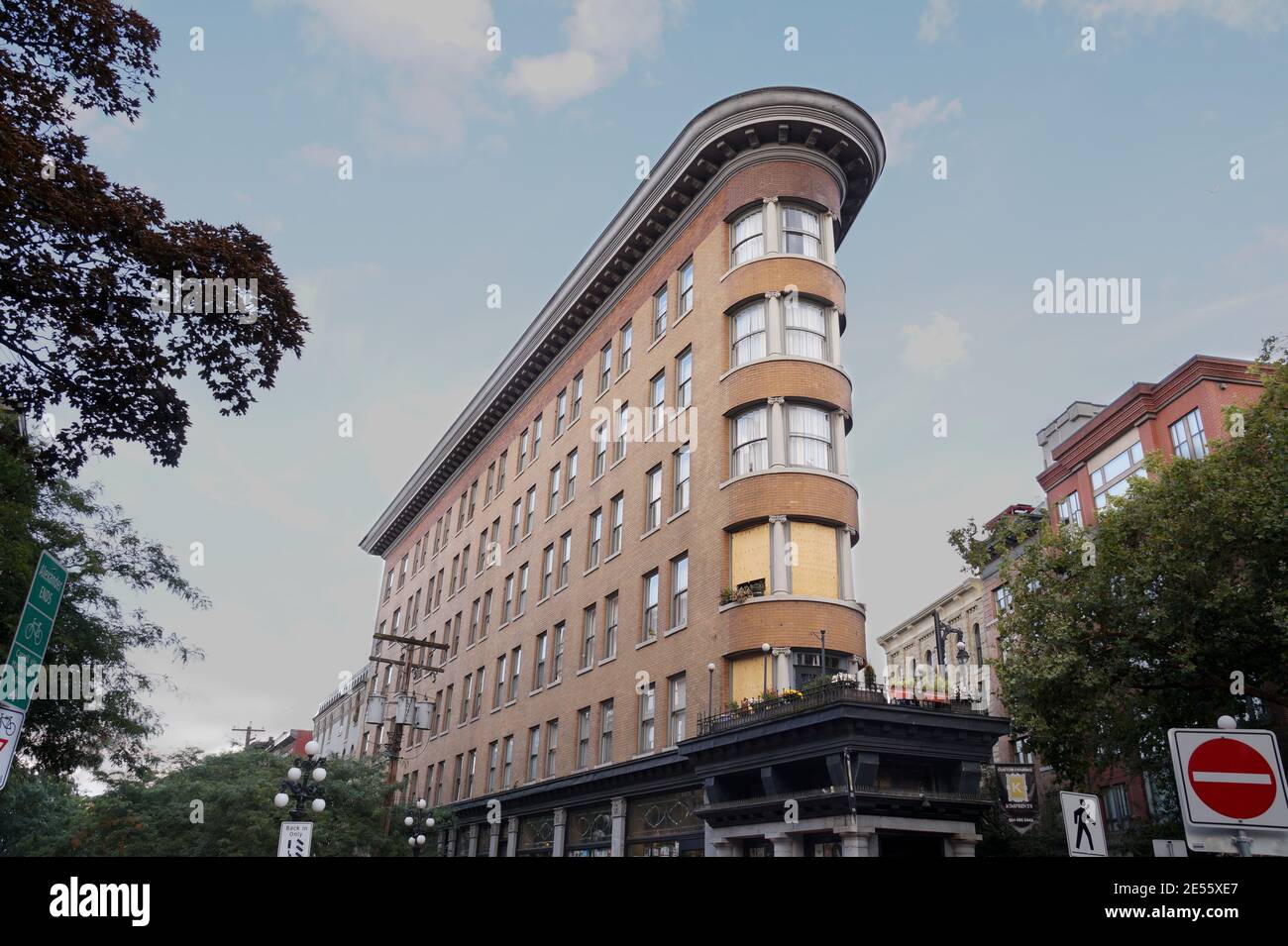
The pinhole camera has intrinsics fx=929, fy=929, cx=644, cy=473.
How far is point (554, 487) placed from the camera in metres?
41.1

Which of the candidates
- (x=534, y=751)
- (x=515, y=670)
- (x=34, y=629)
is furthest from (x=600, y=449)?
(x=34, y=629)

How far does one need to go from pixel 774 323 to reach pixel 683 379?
15.4ft

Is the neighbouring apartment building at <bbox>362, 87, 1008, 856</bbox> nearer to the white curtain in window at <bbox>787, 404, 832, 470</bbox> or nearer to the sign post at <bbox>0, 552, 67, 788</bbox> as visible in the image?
the white curtain in window at <bbox>787, 404, 832, 470</bbox>

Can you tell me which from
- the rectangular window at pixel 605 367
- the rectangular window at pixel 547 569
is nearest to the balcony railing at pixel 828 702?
the rectangular window at pixel 547 569

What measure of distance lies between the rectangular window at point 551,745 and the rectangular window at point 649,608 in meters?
6.93

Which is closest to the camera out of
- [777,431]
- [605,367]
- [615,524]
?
[777,431]

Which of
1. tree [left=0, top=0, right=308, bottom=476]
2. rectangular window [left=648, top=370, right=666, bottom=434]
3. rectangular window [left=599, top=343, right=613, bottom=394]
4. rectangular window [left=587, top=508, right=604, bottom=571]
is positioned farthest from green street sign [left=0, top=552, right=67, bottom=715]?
rectangular window [left=599, top=343, right=613, bottom=394]

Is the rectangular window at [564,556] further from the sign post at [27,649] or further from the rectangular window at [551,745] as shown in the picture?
the sign post at [27,649]

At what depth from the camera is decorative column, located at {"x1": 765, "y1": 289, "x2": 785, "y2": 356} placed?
93.2 ft

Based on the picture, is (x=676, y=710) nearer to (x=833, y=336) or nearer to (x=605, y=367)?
(x=833, y=336)

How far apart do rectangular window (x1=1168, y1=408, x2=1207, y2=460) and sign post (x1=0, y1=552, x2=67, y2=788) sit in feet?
133
